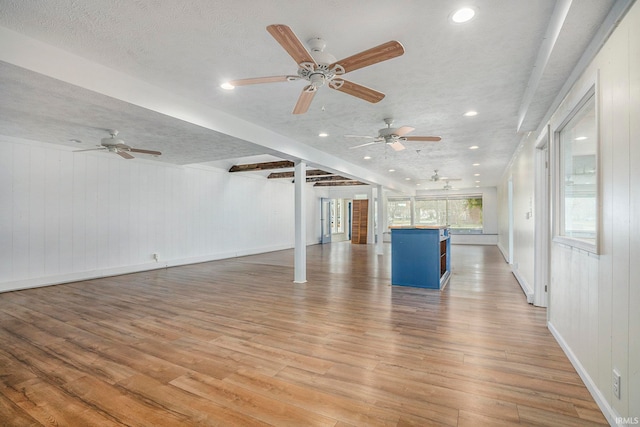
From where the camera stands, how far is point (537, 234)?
4.27 meters

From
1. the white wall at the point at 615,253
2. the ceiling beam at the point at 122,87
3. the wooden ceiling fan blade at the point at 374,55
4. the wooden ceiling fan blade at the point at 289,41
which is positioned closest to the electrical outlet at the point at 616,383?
the white wall at the point at 615,253

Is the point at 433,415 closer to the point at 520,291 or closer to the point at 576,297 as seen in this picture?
A: the point at 576,297

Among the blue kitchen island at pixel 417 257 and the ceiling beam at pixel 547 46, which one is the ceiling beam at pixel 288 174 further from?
the ceiling beam at pixel 547 46

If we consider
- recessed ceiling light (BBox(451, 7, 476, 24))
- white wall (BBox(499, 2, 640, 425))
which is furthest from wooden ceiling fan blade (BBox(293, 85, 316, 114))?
white wall (BBox(499, 2, 640, 425))

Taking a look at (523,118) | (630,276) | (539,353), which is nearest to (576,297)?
(539,353)

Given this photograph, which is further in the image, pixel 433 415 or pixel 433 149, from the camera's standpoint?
pixel 433 149

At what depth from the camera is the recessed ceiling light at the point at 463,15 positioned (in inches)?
84.8

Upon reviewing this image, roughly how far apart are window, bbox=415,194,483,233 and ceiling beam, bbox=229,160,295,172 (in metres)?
8.98

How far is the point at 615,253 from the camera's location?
1834 mm

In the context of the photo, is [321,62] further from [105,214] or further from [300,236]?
[105,214]

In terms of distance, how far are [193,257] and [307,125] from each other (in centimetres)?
564

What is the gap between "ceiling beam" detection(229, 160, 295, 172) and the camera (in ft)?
27.7

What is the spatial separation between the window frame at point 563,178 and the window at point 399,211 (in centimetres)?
1208

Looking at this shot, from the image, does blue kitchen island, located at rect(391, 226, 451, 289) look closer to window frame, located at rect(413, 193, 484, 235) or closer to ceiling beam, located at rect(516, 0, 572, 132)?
ceiling beam, located at rect(516, 0, 572, 132)
